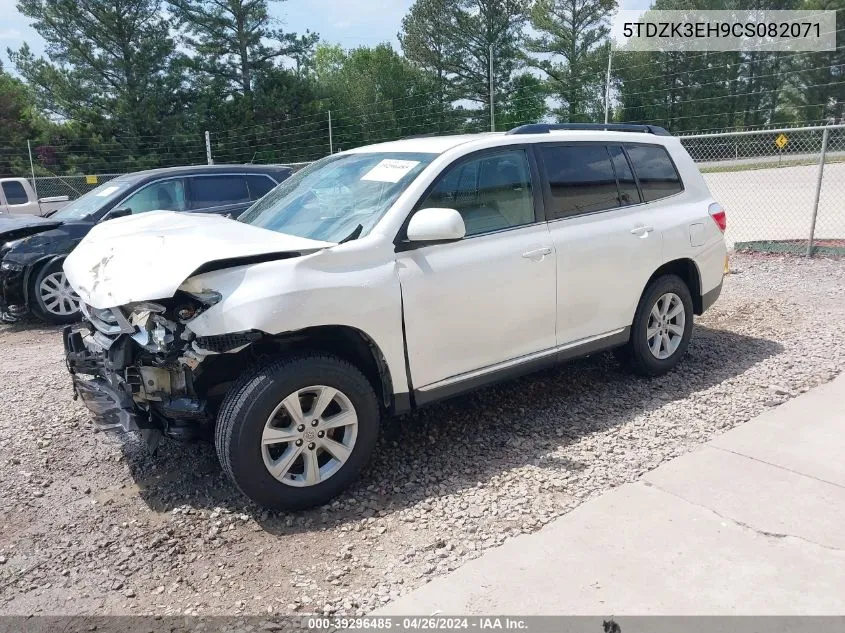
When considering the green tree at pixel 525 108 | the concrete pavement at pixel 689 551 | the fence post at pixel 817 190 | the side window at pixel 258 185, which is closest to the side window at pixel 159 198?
the side window at pixel 258 185

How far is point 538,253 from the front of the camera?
428 cm

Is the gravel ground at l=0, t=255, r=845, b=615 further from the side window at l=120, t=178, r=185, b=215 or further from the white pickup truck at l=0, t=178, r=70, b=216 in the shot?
the white pickup truck at l=0, t=178, r=70, b=216

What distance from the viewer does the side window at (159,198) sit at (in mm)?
8016

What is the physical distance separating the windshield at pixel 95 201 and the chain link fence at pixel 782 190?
6.96 metres

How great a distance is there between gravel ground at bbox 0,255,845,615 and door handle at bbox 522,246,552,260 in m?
1.09

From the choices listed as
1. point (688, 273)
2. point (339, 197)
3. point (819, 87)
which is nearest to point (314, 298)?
point (339, 197)

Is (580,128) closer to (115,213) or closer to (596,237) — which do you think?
(596,237)

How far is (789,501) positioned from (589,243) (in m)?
1.93

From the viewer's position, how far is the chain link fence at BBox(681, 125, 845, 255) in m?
9.68

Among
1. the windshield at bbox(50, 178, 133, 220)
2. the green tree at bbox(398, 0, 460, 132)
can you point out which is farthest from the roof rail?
the green tree at bbox(398, 0, 460, 132)

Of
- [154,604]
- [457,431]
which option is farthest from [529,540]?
[154,604]

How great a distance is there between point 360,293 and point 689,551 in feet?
6.39

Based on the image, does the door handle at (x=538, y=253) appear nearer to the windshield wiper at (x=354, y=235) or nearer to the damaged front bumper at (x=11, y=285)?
the windshield wiper at (x=354, y=235)

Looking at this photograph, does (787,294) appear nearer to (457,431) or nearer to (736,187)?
(457,431)
